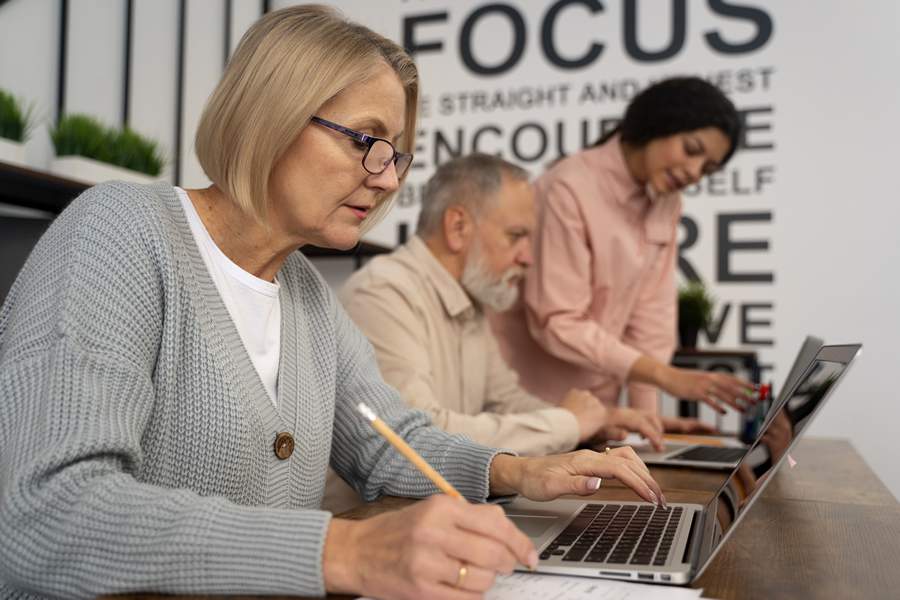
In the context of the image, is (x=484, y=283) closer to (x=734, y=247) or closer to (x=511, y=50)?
(x=734, y=247)

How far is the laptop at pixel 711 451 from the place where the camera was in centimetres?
144

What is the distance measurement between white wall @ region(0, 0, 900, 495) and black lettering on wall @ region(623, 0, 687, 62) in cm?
2

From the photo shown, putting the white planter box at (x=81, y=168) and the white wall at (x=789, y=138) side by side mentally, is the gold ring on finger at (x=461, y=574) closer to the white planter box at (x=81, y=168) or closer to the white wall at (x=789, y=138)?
the white planter box at (x=81, y=168)

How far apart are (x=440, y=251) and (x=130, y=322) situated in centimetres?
118

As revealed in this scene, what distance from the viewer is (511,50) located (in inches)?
150

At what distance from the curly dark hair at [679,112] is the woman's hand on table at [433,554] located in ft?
5.52

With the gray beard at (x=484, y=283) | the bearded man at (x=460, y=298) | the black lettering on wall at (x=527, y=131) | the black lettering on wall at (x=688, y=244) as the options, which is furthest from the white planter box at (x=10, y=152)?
the black lettering on wall at (x=688, y=244)

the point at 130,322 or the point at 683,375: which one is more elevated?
the point at 130,322

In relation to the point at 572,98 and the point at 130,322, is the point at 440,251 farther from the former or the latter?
the point at 572,98

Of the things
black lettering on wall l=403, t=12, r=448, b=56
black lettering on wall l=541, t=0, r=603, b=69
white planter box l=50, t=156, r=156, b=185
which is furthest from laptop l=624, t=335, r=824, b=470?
black lettering on wall l=403, t=12, r=448, b=56

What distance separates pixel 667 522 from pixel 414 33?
3.39 m

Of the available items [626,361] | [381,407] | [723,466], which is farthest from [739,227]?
[381,407]

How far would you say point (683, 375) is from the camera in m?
1.95

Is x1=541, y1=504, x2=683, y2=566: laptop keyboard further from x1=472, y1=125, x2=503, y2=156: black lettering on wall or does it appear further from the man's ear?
x1=472, y1=125, x2=503, y2=156: black lettering on wall
